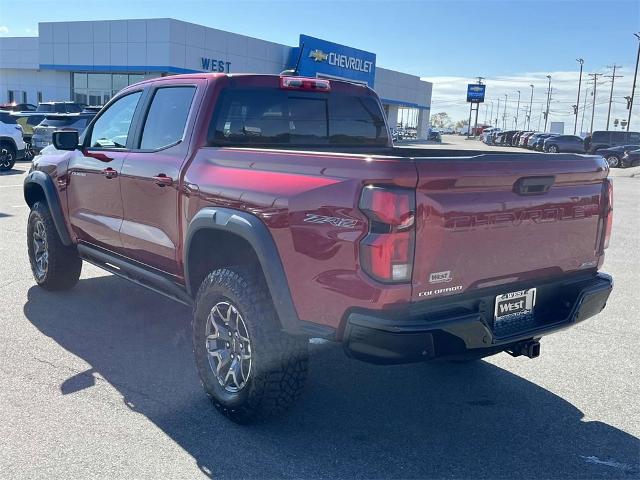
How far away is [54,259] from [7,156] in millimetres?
13063

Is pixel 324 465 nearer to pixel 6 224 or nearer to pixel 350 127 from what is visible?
pixel 350 127

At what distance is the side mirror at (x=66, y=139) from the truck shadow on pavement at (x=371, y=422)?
1.55 metres

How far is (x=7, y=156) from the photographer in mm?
17156

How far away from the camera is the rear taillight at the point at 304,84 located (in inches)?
180

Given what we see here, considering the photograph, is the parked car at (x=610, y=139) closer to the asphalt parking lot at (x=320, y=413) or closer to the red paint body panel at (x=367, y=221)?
the asphalt parking lot at (x=320, y=413)

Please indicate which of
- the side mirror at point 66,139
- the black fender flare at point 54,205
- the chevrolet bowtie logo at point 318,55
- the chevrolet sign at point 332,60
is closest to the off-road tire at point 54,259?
the black fender flare at point 54,205

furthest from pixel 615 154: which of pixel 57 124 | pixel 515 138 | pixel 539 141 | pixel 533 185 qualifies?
pixel 533 185

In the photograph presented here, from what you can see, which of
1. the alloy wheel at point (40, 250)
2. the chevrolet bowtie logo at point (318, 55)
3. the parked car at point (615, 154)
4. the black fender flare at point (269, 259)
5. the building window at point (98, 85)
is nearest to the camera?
the black fender flare at point (269, 259)

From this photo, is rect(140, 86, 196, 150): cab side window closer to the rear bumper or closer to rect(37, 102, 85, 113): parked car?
the rear bumper

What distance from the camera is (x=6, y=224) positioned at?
31.7 feet

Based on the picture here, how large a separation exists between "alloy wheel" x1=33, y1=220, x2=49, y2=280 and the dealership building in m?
30.9

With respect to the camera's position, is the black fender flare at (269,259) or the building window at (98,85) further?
the building window at (98,85)

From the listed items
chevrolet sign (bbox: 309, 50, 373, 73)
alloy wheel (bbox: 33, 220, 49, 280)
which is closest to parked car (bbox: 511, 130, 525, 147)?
chevrolet sign (bbox: 309, 50, 373, 73)

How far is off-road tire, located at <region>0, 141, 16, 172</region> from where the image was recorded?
55.9 ft
